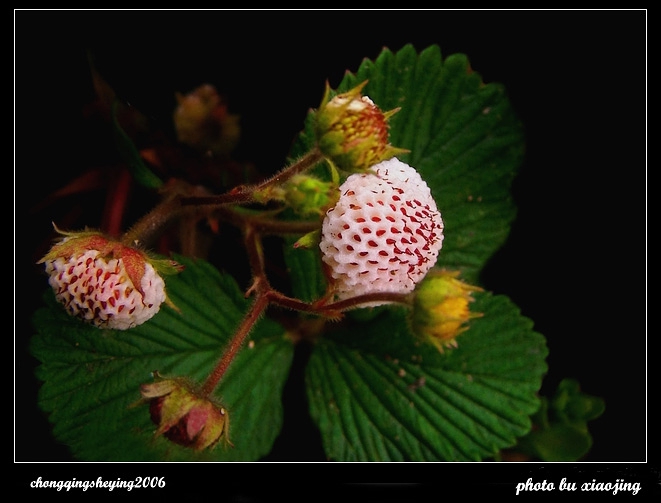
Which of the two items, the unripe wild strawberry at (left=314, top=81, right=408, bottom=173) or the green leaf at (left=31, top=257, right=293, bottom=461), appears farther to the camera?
the green leaf at (left=31, top=257, right=293, bottom=461)

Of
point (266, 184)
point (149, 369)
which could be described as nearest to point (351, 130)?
point (266, 184)

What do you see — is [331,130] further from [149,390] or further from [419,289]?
[149,390]

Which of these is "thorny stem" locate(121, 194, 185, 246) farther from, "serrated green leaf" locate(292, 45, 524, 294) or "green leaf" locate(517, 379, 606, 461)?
"green leaf" locate(517, 379, 606, 461)

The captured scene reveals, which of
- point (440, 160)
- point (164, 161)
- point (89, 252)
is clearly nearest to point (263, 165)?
point (164, 161)

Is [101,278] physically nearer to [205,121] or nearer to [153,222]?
[153,222]

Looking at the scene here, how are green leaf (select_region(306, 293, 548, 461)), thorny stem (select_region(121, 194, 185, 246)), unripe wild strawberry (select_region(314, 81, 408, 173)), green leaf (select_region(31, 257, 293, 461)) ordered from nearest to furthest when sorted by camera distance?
1. unripe wild strawberry (select_region(314, 81, 408, 173))
2. thorny stem (select_region(121, 194, 185, 246))
3. green leaf (select_region(31, 257, 293, 461))
4. green leaf (select_region(306, 293, 548, 461))

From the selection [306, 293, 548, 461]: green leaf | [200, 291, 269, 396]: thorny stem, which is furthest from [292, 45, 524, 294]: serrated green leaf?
[200, 291, 269, 396]: thorny stem
